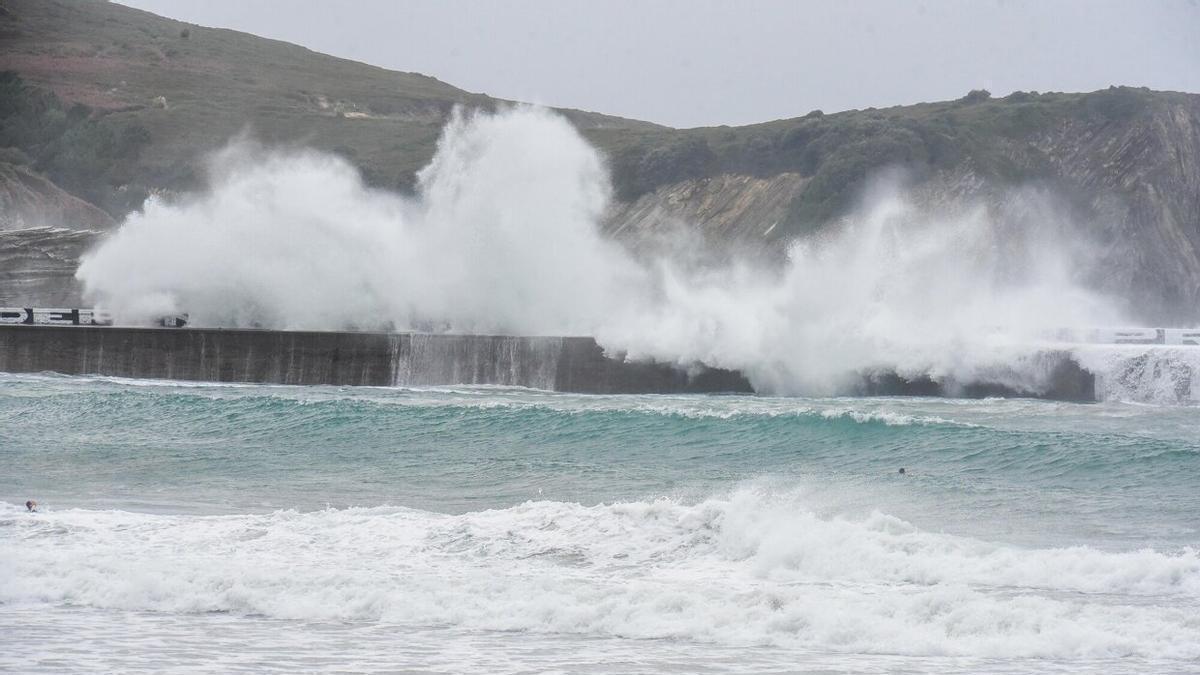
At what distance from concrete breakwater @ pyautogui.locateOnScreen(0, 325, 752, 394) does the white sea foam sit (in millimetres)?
13845

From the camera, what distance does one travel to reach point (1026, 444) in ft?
52.9

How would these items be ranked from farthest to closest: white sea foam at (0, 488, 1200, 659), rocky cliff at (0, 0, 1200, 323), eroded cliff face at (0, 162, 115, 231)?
rocky cliff at (0, 0, 1200, 323), eroded cliff face at (0, 162, 115, 231), white sea foam at (0, 488, 1200, 659)

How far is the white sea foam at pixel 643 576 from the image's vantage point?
8.55m

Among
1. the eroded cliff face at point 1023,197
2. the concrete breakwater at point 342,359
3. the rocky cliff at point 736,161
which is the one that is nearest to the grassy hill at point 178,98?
the rocky cliff at point 736,161

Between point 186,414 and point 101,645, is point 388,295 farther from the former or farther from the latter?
point 101,645

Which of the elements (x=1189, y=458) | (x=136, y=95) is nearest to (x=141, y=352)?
(x=1189, y=458)

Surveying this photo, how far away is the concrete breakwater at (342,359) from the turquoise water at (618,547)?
22.7 ft

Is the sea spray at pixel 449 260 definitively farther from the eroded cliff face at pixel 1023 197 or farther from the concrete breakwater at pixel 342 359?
the eroded cliff face at pixel 1023 197

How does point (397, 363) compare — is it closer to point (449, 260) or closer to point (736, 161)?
point (449, 260)

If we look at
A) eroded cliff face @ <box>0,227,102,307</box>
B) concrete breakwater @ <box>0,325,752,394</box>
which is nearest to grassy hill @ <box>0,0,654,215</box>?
eroded cliff face @ <box>0,227,102,307</box>

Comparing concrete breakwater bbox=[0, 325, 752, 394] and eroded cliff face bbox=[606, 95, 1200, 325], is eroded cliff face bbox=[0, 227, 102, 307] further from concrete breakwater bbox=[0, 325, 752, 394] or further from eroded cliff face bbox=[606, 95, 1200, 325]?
eroded cliff face bbox=[606, 95, 1200, 325]

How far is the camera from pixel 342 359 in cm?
2709

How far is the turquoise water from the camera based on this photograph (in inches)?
328

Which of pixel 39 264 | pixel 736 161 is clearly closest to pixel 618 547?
pixel 39 264
